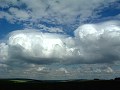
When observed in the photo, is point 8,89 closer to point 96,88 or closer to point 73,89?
point 73,89

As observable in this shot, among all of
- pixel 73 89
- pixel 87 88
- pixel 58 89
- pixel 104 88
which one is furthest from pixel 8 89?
pixel 104 88

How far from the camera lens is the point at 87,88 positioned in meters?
151

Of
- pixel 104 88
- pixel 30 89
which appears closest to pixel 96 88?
pixel 104 88

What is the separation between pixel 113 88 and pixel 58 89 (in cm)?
3845

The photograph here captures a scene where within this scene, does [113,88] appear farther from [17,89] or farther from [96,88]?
[17,89]

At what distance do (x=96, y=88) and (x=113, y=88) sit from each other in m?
11.8

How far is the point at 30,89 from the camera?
488 ft

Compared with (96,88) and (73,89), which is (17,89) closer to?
(73,89)

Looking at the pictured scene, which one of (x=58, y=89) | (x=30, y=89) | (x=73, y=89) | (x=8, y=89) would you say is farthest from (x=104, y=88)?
(x=8, y=89)

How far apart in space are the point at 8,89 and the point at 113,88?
72694mm

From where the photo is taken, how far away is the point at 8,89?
144m

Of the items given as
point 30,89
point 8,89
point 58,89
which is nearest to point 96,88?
point 58,89

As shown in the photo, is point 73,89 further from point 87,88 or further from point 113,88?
point 113,88

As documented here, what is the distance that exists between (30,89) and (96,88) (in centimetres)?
4707
